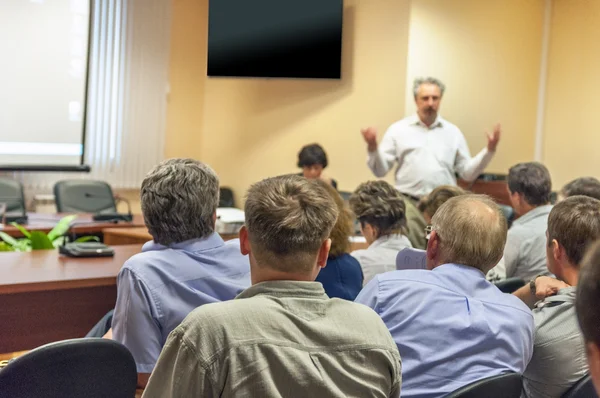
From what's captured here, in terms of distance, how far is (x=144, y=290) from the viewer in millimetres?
2170

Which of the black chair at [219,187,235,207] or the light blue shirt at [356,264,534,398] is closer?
the light blue shirt at [356,264,534,398]

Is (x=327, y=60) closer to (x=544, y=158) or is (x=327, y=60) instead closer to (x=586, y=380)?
(x=544, y=158)

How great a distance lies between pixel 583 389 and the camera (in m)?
1.90

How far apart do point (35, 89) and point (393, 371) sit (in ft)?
19.8

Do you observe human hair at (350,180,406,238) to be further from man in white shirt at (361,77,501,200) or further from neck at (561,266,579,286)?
man in white shirt at (361,77,501,200)

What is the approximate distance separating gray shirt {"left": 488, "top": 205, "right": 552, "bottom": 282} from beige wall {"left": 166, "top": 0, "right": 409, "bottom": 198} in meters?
2.87

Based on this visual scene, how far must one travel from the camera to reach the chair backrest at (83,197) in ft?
19.9

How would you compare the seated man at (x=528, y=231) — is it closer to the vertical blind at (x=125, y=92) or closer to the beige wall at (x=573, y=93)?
the beige wall at (x=573, y=93)

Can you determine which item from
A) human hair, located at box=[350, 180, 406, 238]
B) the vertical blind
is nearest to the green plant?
human hair, located at box=[350, 180, 406, 238]

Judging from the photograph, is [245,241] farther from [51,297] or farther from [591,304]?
[51,297]

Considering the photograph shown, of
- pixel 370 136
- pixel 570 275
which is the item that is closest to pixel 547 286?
pixel 570 275

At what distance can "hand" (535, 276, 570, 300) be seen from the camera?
2.22m

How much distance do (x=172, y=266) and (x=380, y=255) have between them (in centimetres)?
118

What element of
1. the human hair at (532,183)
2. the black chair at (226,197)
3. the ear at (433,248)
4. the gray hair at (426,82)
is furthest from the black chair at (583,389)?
the black chair at (226,197)
